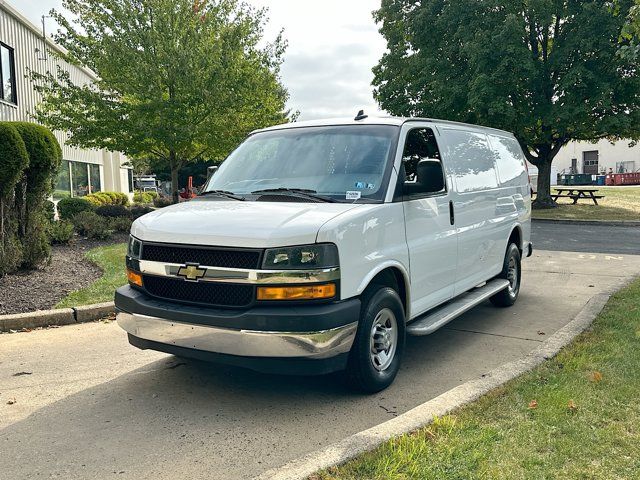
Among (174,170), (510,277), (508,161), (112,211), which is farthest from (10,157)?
(174,170)

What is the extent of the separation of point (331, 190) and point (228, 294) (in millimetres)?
1243

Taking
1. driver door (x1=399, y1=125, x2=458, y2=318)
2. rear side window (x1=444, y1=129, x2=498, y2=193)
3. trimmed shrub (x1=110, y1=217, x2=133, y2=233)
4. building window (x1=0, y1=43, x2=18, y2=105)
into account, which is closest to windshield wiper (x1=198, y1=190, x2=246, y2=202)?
driver door (x1=399, y1=125, x2=458, y2=318)

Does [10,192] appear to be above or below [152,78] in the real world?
below

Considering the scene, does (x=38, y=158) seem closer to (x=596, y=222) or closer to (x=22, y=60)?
(x=22, y=60)

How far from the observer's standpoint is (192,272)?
3.97 meters

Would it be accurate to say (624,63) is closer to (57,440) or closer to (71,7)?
(71,7)

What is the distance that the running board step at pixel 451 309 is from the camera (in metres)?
4.80

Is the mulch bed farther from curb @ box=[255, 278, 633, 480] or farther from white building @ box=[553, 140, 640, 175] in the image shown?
white building @ box=[553, 140, 640, 175]

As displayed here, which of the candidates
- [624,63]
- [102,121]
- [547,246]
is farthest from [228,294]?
[624,63]

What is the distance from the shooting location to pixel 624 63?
801 inches

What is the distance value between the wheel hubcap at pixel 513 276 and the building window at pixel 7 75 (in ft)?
54.7

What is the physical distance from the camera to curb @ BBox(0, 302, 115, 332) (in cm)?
638

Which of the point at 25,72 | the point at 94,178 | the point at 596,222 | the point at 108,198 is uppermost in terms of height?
the point at 25,72

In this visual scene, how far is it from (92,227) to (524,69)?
15.9 meters
